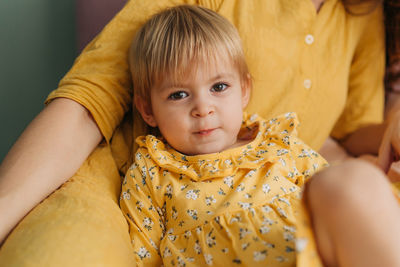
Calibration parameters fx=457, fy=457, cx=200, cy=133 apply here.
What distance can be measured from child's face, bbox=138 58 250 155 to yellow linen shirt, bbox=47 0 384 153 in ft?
0.44

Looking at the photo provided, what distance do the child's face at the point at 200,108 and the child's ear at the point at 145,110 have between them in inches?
1.6

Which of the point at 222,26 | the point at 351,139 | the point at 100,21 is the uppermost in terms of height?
the point at 222,26

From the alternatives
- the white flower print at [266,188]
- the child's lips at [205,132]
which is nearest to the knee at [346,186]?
the white flower print at [266,188]

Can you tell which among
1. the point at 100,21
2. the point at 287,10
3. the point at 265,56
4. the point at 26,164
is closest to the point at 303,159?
the point at 265,56

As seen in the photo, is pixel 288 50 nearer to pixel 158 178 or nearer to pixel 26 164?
pixel 158 178

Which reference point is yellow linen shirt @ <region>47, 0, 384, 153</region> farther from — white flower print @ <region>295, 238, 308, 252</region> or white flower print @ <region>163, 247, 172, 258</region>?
white flower print @ <region>295, 238, 308, 252</region>

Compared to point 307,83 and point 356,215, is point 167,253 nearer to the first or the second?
point 356,215

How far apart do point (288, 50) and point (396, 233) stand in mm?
722

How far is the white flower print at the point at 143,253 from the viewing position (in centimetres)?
89

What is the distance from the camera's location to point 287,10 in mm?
1194

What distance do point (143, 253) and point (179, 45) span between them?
1.41ft

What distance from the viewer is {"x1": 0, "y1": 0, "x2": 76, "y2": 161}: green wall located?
1.43 meters

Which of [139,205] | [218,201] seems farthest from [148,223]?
[218,201]

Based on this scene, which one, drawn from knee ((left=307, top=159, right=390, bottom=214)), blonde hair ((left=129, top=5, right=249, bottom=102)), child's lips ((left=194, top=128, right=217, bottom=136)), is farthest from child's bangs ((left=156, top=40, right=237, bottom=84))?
knee ((left=307, top=159, right=390, bottom=214))
